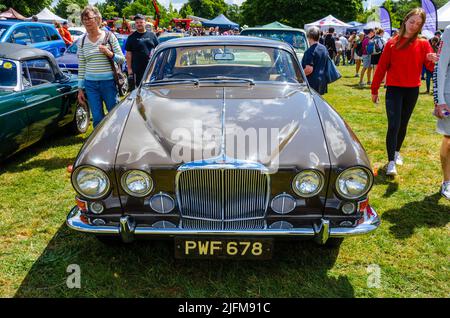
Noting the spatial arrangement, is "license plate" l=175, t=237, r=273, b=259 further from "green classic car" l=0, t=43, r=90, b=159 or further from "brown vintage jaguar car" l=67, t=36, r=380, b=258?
"green classic car" l=0, t=43, r=90, b=159

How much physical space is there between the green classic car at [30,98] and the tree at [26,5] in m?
36.9

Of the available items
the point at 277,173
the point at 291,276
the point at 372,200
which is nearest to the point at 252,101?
the point at 277,173

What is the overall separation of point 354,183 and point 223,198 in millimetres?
833

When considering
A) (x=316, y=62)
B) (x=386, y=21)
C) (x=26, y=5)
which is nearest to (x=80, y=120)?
(x=316, y=62)

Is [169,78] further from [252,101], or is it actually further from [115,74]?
[115,74]

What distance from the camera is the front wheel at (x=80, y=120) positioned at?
6082 millimetres

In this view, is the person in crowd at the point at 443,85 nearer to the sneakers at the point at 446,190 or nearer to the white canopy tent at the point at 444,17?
the sneakers at the point at 446,190

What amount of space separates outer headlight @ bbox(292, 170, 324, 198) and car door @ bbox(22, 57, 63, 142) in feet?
12.0

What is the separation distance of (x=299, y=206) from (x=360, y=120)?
5409 millimetres

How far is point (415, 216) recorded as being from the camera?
3658mm

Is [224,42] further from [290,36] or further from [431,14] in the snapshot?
[431,14]

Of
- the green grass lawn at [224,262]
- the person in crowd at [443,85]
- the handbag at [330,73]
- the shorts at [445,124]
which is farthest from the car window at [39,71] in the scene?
the shorts at [445,124]

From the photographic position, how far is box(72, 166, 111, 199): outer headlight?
2.43 meters

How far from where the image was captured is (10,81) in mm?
4664
